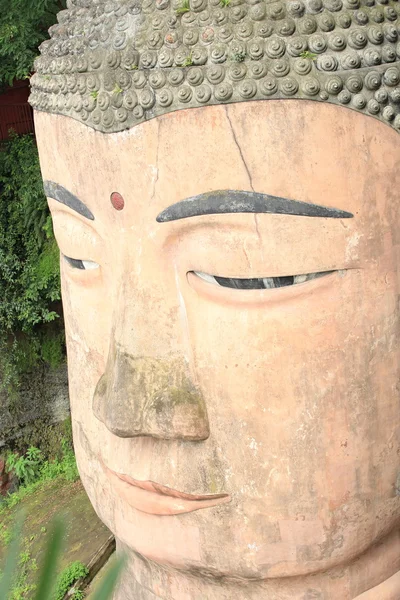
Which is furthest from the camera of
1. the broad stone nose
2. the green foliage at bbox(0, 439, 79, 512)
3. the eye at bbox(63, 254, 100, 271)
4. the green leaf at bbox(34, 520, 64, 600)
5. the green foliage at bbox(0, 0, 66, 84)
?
the green foliage at bbox(0, 439, 79, 512)

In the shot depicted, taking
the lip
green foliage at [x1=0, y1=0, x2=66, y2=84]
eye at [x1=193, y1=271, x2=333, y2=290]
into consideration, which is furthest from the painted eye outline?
green foliage at [x1=0, y1=0, x2=66, y2=84]

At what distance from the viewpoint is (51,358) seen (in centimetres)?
649

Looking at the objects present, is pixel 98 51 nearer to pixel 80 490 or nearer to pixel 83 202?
pixel 83 202

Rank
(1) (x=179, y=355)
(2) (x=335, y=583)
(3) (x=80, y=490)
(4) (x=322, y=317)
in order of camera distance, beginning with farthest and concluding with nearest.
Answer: (3) (x=80, y=490) → (2) (x=335, y=583) → (1) (x=179, y=355) → (4) (x=322, y=317)

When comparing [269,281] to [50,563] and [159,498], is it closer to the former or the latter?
[159,498]

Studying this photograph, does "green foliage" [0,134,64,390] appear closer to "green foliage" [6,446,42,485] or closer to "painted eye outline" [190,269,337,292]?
"green foliage" [6,446,42,485]

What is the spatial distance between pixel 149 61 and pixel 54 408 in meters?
4.64

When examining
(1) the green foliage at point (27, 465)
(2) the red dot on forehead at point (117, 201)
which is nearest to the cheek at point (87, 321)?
(2) the red dot on forehead at point (117, 201)

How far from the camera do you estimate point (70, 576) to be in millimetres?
3873

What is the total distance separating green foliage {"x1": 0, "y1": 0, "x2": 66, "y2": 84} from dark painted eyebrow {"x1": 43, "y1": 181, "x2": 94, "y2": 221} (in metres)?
3.05

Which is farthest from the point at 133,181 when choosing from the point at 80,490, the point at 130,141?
the point at 80,490

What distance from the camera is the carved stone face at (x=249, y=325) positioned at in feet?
7.38

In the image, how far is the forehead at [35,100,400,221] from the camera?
2.21m

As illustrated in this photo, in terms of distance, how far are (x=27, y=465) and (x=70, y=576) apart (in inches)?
99.6
